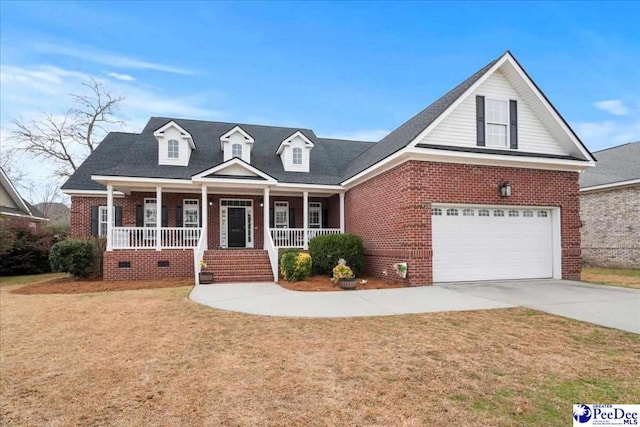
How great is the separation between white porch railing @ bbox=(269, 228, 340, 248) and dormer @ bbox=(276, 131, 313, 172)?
10.4 feet

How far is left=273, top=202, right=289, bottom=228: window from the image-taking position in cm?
1809

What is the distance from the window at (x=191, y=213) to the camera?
17.0 meters

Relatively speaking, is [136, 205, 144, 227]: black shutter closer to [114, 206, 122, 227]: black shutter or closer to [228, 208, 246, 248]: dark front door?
[114, 206, 122, 227]: black shutter

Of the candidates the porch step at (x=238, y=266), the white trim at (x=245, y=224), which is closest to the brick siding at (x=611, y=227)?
the porch step at (x=238, y=266)

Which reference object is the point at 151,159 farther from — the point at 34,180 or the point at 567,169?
the point at 34,180

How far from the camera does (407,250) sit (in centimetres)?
1108

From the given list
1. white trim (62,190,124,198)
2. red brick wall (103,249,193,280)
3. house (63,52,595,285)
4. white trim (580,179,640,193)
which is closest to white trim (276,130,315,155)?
house (63,52,595,285)

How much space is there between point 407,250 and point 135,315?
289 inches

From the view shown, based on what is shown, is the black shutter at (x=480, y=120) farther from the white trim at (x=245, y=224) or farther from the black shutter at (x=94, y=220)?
the black shutter at (x=94, y=220)

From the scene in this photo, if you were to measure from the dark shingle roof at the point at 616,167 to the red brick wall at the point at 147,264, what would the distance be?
1959cm

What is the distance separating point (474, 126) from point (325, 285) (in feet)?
23.0

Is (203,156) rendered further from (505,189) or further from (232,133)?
(505,189)

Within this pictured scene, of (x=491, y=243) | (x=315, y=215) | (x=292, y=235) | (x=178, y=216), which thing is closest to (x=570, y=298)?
(x=491, y=243)

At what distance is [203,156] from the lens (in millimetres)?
17656
